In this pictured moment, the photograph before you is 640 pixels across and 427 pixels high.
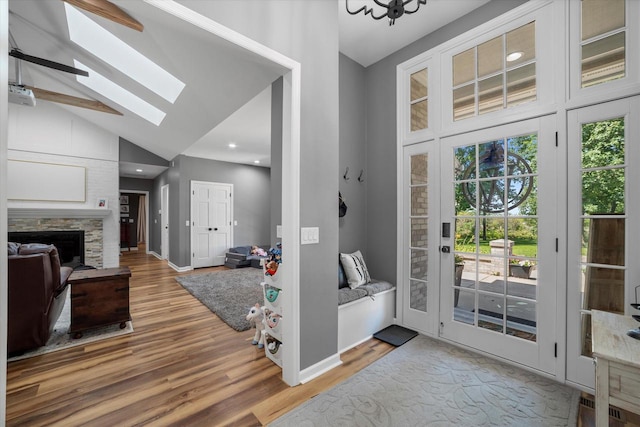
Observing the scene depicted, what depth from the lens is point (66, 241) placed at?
17.3 ft

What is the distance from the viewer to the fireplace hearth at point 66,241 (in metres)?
5.02

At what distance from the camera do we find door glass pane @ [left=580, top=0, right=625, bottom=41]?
1.78 metres

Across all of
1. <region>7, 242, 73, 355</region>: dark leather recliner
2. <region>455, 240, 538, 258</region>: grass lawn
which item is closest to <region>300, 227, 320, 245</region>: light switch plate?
<region>455, 240, 538, 258</region>: grass lawn

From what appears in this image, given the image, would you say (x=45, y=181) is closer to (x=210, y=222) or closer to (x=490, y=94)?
(x=210, y=222)

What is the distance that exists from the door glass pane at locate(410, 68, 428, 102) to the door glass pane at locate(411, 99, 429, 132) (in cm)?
8

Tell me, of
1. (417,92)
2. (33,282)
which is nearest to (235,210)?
(33,282)

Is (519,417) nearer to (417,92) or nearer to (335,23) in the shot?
(417,92)

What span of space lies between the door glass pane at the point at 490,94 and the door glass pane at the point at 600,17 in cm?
55

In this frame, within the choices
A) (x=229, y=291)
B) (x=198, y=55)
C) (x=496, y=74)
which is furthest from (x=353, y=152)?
(x=229, y=291)

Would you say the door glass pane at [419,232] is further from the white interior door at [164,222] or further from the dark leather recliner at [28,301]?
the white interior door at [164,222]

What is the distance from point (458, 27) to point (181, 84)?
2955mm

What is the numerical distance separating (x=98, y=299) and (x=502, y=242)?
3.89 meters

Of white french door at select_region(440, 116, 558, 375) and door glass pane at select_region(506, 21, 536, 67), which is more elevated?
door glass pane at select_region(506, 21, 536, 67)

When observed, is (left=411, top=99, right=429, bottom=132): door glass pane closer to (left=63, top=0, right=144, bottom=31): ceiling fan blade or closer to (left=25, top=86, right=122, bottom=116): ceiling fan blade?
(left=63, top=0, right=144, bottom=31): ceiling fan blade
